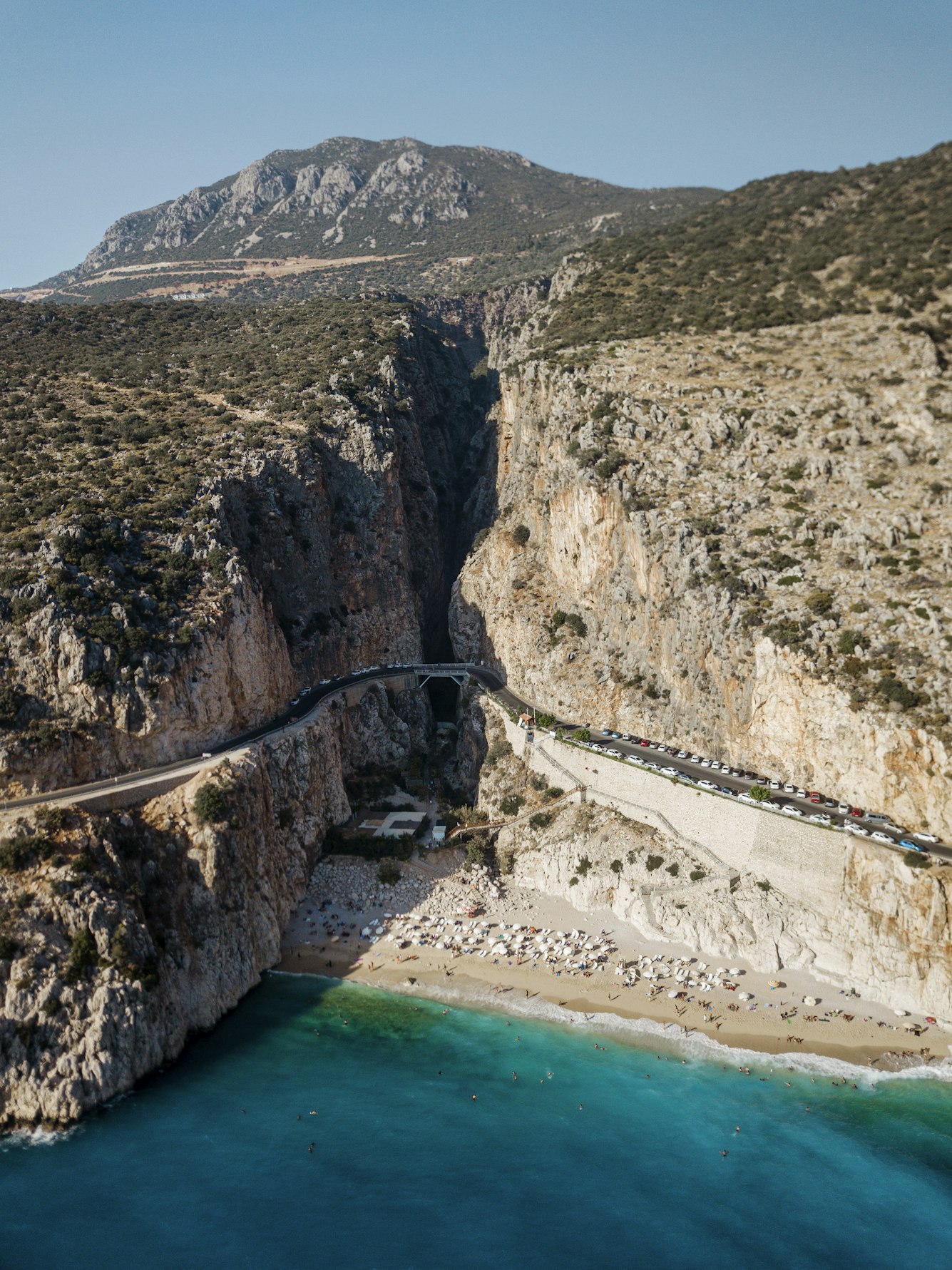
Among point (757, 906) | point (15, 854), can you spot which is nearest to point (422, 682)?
point (757, 906)

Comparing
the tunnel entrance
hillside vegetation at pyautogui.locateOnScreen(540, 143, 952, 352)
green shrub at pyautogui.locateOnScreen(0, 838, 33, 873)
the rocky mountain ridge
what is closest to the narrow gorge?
green shrub at pyautogui.locateOnScreen(0, 838, 33, 873)

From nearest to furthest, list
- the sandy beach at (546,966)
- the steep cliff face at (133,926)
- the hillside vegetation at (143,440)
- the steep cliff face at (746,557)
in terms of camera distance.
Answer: the steep cliff face at (133,926) < the sandy beach at (546,966) < the steep cliff face at (746,557) < the hillside vegetation at (143,440)

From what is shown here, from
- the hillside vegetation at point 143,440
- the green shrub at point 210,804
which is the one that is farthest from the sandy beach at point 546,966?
the hillside vegetation at point 143,440

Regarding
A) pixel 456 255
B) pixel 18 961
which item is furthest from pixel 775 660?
pixel 456 255

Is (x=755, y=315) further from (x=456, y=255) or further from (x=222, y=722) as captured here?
(x=456, y=255)

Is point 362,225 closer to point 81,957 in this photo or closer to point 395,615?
point 395,615

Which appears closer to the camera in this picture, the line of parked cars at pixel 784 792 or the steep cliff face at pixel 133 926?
the steep cliff face at pixel 133 926

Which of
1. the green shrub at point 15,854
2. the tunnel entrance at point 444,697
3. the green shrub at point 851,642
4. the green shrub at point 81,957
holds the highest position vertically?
the green shrub at point 851,642

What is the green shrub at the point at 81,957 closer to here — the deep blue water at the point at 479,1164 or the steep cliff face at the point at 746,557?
the deep blue water at the point at 479,1164
